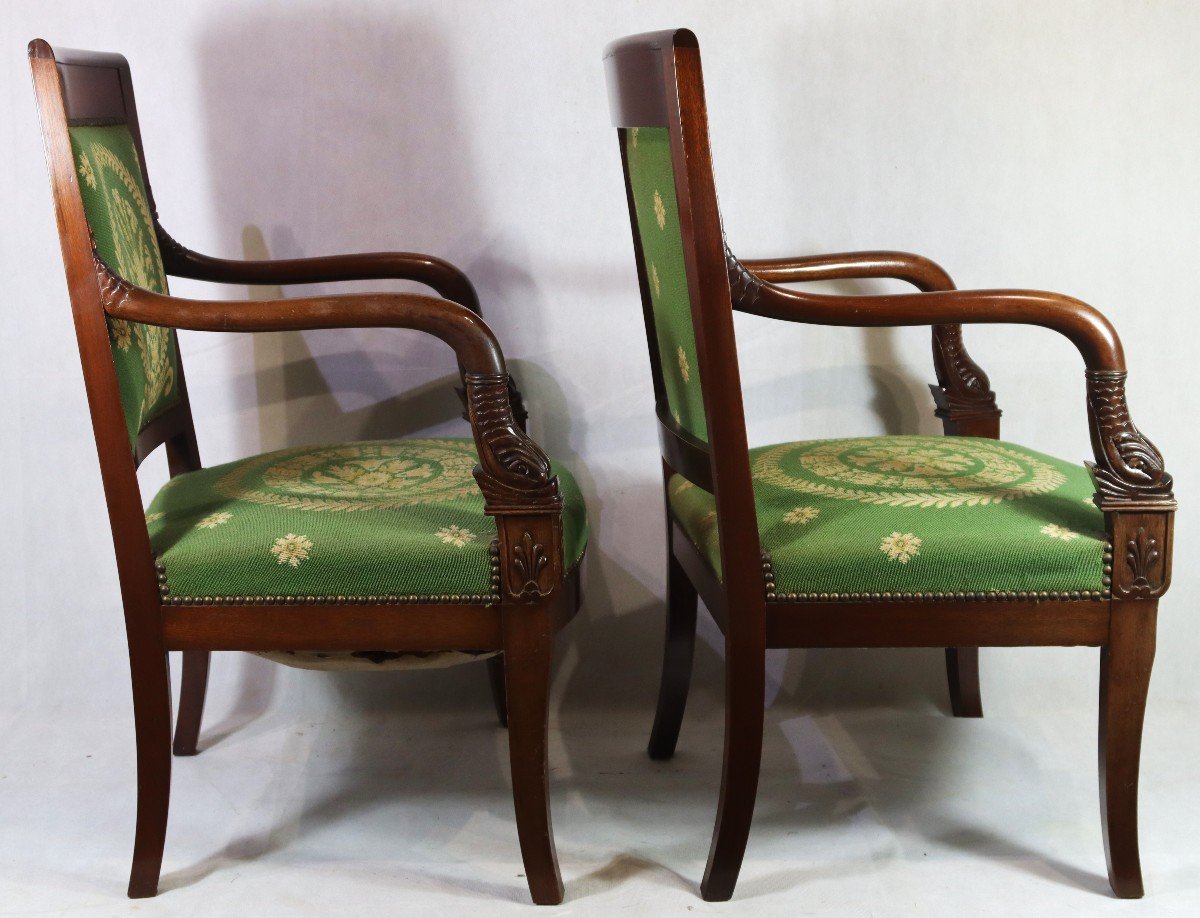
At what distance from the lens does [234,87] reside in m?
2.13

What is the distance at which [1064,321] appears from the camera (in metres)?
1.49

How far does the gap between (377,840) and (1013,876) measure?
0.93 m

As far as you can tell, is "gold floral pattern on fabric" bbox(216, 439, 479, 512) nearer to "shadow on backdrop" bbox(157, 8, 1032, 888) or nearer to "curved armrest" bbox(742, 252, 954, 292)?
"shadow on backdrop" bbox(157, 8, 1032, 888)

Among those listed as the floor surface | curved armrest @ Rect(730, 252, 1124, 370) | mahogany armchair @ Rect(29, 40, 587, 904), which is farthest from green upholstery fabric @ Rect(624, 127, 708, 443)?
the floor surface

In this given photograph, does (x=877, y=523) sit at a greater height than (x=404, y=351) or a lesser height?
lesser

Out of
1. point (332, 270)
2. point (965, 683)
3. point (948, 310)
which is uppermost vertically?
point (332, 270)

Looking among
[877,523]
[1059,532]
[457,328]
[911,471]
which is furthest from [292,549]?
[1059,532]

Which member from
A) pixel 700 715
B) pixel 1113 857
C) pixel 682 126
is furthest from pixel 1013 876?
pixel 682 126

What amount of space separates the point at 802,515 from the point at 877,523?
97 mm

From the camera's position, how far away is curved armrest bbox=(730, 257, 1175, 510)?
4.87 feet

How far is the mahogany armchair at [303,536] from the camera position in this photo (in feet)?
4.96

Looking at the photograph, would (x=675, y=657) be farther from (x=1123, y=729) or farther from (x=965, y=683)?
(x=1123, y=729)

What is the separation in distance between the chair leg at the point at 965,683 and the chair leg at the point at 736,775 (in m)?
0.72

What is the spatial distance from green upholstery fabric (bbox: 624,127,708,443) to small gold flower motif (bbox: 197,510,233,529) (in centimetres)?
63
